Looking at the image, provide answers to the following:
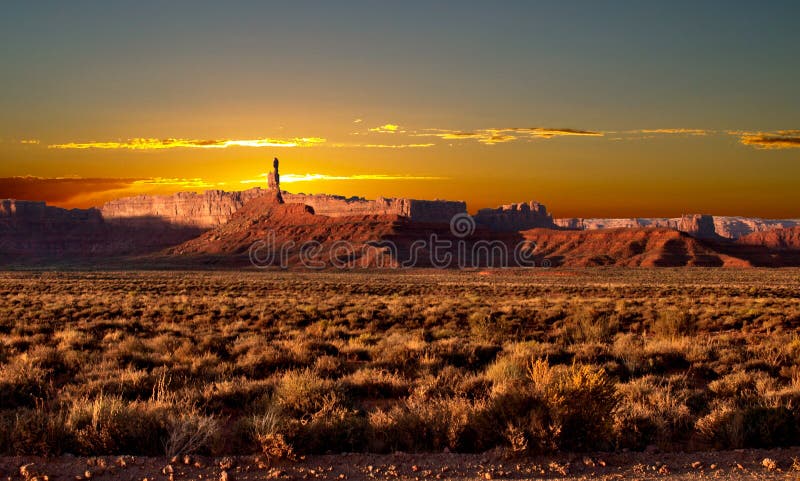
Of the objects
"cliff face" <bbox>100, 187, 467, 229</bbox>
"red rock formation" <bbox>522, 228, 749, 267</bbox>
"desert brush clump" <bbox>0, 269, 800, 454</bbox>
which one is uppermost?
"cliff face" <bbox>100, 187, 467, 229</bbox>

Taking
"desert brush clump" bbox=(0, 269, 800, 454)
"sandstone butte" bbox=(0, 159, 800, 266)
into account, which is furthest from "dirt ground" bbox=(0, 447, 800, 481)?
"sandstone butte" bbox=(0, 159, 800, 266)

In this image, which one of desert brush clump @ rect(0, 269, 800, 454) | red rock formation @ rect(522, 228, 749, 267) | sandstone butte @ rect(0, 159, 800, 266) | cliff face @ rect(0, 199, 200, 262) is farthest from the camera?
cliff face @ rect(0, 199, 200, 262)

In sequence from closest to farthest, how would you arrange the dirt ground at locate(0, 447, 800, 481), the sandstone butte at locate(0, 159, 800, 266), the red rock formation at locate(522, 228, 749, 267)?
the dirt ground at locate(0, 447, 800, 481)
the red rock formation at locate(522, 228, 749, 267)
the sandstone butte at locate(0, 159, 800, 266)

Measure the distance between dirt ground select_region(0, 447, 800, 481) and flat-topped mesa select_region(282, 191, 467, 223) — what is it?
176159 millimetres

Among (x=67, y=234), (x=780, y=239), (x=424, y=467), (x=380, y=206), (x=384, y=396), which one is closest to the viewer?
(x=424, y=467)

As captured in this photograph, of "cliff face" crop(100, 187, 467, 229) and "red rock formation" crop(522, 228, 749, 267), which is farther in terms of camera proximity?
"cliff face" crop(100, 187, 467, 229)

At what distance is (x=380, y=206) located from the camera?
18850 cm

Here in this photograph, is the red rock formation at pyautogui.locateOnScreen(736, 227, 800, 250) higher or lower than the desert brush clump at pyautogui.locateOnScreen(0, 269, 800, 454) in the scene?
lower

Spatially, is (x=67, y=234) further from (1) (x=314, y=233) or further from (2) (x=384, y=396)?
(2) (x=384, y=396)

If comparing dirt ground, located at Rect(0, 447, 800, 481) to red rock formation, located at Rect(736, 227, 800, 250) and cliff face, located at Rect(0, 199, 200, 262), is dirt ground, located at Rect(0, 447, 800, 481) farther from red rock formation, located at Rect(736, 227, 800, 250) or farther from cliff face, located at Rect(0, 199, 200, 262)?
cliff face, located at Rect(0, 199, 200, 262)

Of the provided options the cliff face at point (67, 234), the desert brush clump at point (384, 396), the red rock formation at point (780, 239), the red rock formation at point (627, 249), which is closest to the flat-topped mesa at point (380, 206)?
the cliff face at point (67, 234)

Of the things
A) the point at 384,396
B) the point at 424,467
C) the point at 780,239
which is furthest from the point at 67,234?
the point at 424,467

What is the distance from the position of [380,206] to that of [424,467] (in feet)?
602

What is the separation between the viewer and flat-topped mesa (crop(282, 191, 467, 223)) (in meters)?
185
